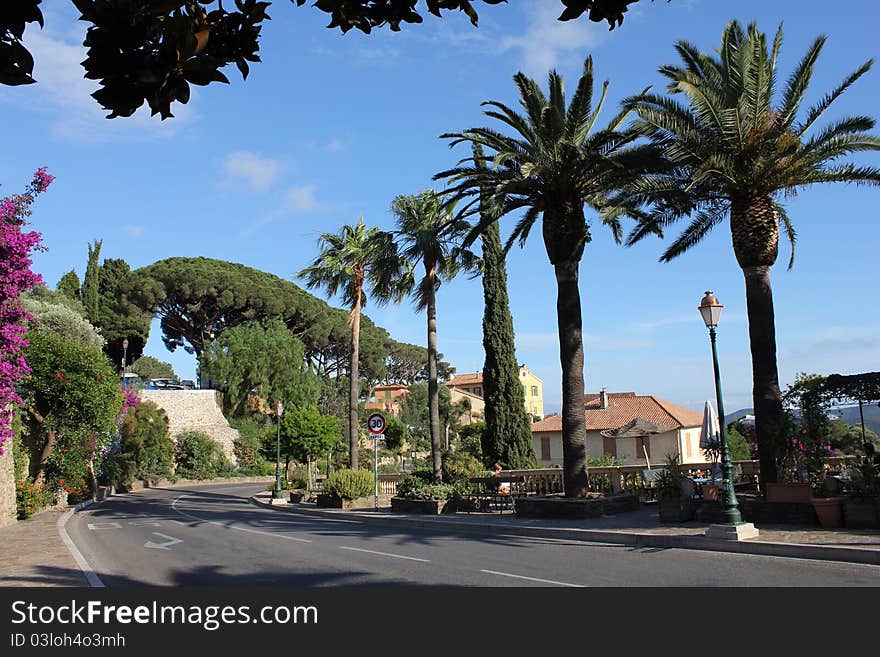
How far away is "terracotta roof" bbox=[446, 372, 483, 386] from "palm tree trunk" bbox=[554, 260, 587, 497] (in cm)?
8148

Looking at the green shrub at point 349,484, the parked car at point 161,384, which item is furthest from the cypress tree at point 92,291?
the green shrub at point 349,484

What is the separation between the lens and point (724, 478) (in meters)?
12.5

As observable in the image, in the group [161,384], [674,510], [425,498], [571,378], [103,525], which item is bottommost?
[103,525]

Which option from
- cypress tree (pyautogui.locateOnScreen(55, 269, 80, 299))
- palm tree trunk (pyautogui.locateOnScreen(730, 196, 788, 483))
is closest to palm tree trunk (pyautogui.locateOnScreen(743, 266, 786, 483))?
palm tree trunk (pyautogui.locateOnScreen(730, 196, 788, 483))

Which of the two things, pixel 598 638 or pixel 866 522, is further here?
pixel 866 522

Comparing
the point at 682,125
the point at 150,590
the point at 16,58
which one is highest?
the point at 682,125

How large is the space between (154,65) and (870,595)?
8.73 metres

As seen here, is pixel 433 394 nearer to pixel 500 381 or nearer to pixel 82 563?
pixel 500 381

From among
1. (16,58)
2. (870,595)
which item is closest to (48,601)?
(16,58)

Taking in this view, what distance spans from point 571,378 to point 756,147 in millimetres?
6804

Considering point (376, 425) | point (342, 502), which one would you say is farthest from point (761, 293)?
point (342, 502)

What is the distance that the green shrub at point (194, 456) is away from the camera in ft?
169

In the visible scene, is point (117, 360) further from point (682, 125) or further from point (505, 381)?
point (682, 125)

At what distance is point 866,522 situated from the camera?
40.4 feet
